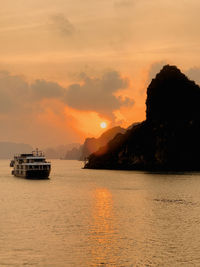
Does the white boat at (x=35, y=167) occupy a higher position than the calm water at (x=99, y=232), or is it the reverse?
the white boat at (x=35, y=167)

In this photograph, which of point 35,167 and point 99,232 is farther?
point 35,167

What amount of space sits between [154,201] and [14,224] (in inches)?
1590

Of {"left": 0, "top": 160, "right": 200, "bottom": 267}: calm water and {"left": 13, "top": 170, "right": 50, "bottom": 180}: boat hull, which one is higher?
{"left": 13, "top": 170, "right": 50, "bottom": 180}: boat hull

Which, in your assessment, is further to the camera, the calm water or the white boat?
the white boat

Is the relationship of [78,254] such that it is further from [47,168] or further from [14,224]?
[47,168]

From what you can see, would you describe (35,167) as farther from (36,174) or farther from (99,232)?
(99,232)

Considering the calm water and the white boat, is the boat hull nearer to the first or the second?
the white boat

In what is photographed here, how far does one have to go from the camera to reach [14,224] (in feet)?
200

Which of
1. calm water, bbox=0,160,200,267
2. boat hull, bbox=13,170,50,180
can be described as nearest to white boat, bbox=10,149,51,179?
boat hull, bbox=13,170,50,180

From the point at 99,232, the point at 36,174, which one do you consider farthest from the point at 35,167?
the point at 99,232

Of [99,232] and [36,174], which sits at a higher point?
[36,174]

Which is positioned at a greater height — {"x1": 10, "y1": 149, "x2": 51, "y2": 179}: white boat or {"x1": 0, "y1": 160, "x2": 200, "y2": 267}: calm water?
{"x1": 10, "y1": 149, "x2": 51, "y2": 179}: white boat

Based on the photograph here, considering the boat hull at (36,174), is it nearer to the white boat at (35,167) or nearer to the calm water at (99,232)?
the white boat at (35,167)

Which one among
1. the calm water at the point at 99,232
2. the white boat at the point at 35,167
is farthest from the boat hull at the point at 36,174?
the calm water at the point at 99,232
